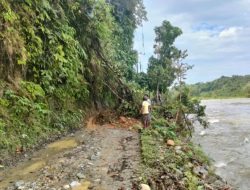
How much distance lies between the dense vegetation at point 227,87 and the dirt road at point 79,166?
211ft

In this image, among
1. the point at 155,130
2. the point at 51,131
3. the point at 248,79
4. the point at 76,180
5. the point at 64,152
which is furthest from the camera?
the point at 248,79

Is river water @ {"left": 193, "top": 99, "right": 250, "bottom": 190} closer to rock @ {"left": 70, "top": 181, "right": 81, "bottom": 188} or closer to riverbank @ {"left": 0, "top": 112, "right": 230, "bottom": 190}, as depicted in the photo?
riverbank @ {"left": 0, "top": 112, "right": 230, "bottom": 190}

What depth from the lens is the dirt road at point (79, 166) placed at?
21.0 feet

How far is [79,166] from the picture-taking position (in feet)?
24.5

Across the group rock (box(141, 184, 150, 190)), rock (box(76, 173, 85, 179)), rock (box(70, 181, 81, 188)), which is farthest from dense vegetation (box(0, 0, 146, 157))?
rock (box(141, 184, 150, 190))

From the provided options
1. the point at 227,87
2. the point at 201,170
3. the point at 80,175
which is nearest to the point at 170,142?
the point at 201,170

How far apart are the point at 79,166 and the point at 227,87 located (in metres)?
88.2

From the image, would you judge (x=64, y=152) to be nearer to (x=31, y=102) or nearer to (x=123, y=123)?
(x=31, y=102)

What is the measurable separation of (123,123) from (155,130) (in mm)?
2022

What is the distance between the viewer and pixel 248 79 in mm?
88125

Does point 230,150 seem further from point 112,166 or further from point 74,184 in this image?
point 74,184

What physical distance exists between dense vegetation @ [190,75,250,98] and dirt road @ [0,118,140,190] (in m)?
64.3

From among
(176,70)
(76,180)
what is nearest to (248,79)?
(176,70)

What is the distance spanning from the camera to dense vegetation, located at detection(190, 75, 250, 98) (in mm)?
77213
